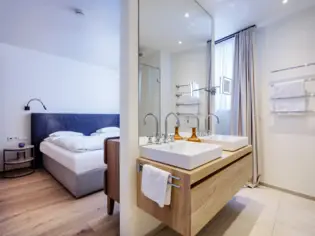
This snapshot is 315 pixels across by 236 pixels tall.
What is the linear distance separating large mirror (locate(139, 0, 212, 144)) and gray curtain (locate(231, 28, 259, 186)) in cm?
54

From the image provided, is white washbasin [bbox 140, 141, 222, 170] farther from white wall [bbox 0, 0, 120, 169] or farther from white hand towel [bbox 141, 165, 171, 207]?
white wall [bbox 0, 0, 120, 169]

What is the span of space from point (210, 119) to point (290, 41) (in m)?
1.43

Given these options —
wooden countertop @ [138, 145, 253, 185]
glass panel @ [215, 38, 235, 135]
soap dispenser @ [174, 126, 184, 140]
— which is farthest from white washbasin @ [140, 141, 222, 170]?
glass panel @ [215, 38, 235, 135]

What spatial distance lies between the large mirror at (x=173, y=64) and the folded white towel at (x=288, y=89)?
874 mm

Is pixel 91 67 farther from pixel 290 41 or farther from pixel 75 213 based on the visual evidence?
pixel 290 41

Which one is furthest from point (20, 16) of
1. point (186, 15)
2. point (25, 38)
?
point (186, 15)

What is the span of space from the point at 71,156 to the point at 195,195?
1.79m

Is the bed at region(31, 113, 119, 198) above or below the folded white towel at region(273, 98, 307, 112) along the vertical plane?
below

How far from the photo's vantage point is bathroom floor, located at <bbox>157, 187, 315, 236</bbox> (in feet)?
5.02

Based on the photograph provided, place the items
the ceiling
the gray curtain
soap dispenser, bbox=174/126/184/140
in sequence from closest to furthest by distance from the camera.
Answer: the ceiling
soap dispenser, bbox=174/126/184/140
the gray curtain

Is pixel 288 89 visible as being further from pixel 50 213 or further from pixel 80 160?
pixel 50 213

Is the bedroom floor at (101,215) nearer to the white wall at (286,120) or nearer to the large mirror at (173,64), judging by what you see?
the white wall at (286,120)

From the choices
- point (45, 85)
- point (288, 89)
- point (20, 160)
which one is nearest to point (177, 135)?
point (288, 89)

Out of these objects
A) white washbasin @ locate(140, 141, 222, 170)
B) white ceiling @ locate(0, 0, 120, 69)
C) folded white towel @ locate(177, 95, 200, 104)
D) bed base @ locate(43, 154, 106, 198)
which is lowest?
bed base @ locate(43, 154, 106, 198)
